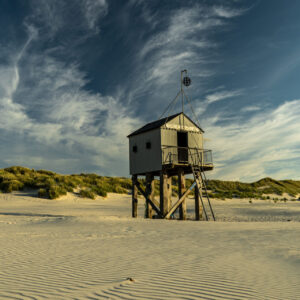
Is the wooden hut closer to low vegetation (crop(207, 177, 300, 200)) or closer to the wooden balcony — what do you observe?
the wooden balcony

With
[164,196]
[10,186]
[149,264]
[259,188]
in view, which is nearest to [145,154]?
[164,196]

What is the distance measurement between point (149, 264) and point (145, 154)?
524 inches

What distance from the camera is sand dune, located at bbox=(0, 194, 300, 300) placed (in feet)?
18.2

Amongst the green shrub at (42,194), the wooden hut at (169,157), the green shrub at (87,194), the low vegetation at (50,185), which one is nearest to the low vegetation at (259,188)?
the low vegetation at (50,185)

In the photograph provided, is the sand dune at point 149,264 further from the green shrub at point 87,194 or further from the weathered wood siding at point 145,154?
the green shrub at point 87,194

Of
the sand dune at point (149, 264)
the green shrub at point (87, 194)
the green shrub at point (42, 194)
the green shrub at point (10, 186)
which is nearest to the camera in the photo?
the sand dune at point (149, 264)

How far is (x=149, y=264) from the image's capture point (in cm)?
748

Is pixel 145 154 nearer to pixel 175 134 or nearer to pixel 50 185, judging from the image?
pixel 175 134

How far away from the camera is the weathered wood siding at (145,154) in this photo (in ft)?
64.4

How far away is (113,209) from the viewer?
28.2m

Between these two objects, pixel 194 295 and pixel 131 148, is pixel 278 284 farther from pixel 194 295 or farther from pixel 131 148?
pixel 131 148

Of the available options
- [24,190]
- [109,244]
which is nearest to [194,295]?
[109,244]

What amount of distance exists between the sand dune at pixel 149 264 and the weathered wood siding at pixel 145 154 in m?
6.53

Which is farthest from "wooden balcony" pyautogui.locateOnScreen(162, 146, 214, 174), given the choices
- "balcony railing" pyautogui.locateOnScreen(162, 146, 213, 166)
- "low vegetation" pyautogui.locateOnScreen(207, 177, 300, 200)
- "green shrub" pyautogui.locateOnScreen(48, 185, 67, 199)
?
"low vegetation" pyautogui.locateOnScreen(207, 177, 300, 200)
